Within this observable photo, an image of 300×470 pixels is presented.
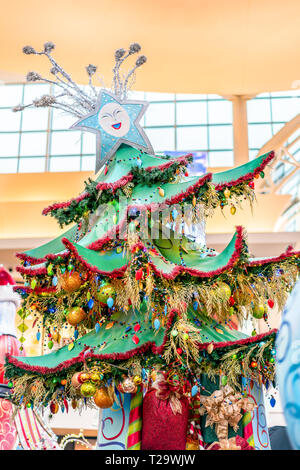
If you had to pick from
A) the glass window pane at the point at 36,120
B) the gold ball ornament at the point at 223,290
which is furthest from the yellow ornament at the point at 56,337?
the glass window pane at the point at 36,120

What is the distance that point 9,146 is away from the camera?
57.4 ft

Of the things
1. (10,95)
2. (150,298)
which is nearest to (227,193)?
(150,298)

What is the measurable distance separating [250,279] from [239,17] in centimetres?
678

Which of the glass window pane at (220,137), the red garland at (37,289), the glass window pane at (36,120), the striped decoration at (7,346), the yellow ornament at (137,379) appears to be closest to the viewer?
the yellow ornament at (137,379)

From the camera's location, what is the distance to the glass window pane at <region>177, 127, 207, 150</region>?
16922 mm

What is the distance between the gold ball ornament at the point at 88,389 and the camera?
358cm

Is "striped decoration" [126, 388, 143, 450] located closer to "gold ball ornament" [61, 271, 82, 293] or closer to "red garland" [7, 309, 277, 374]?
"red garland" [7, 309, 277, 374]

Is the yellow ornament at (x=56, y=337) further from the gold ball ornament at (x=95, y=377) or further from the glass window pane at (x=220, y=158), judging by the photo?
the glass window pane at (x=220, y=158)

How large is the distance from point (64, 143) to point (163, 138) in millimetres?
3071

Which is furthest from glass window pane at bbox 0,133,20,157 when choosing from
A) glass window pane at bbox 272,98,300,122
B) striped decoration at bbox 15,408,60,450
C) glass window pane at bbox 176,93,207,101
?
striped decoration at bbox 15,408,60,450

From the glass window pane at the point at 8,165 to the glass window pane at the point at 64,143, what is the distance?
1.21 m

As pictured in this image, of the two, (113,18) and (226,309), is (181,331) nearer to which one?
(226,309)

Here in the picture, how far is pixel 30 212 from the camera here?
1561cm
